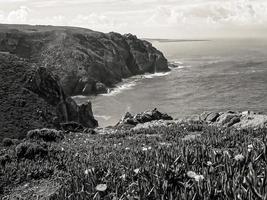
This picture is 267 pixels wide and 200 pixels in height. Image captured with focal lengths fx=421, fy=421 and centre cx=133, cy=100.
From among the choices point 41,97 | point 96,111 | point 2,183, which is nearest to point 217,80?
point 96,111

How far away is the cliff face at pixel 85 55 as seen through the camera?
368 feet

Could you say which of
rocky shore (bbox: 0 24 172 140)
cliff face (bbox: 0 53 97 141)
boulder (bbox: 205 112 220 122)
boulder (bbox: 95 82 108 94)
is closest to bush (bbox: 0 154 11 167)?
rocky shore (bbox: 0 24 172 140)

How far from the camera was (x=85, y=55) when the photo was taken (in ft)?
427

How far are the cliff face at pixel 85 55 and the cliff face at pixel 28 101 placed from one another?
184 feet

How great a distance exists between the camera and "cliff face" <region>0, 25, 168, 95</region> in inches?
4419

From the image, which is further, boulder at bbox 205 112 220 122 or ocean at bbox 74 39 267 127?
ocean at bbox 74 39 267 127

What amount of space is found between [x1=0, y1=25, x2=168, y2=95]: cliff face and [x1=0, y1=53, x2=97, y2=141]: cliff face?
56179mm

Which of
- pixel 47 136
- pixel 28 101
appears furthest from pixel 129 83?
pixel 47 136

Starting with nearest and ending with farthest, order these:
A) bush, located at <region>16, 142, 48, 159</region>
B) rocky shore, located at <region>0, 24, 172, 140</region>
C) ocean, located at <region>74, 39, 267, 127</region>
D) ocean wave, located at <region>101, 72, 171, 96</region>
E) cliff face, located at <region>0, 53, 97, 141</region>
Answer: bush, located at <region>16, 142, 48, 159</region>, cliff face, located at <region>0, 53, 97, 141</region>, rocky shore, located at <region>0, 24, 172, 140</region>, ocean, located at <region>74, 39, 267, 127</region>, ocean wave, located at <region>101, 72, 171, 96</region>

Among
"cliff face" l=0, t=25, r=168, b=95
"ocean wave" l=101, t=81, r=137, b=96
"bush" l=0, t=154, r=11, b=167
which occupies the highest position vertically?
"bush" l=0, t=154, r=11, b=167

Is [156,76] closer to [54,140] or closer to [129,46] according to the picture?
[129,46]

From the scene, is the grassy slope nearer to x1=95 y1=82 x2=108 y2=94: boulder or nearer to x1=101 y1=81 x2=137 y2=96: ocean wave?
x1=101 y1=81 x2=137 y2=96: ocean wave

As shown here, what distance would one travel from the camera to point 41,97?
44.4 m

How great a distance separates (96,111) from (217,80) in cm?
4373
